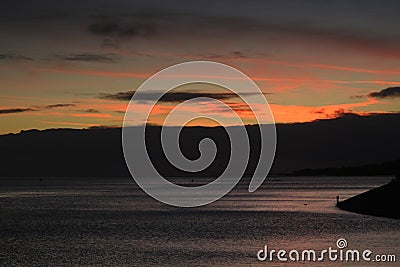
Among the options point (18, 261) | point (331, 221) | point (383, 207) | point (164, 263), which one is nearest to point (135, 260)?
point (164, 263)

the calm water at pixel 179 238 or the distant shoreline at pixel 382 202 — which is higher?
the distant shoreline at pixel 382 202

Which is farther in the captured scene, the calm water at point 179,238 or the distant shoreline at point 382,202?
the distant shoreline at point 382,202

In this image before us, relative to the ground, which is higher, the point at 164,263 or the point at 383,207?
the point at 383,207

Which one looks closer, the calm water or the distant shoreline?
the calm water

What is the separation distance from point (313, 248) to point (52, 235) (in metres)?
29.6

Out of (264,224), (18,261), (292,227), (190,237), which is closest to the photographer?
(18,261)

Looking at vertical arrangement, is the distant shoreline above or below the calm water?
above

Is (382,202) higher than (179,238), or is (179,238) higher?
(382,202)

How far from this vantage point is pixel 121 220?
95188 millimetres

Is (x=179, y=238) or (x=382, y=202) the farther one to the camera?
(x=382, y=202)

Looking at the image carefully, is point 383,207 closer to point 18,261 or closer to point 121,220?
point 121,220

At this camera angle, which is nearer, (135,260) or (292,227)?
(135,260)

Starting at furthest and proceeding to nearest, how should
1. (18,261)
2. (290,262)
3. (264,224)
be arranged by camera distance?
(264,224)
(18,261)
(290,262)

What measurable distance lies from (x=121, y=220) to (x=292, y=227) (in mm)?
26304
